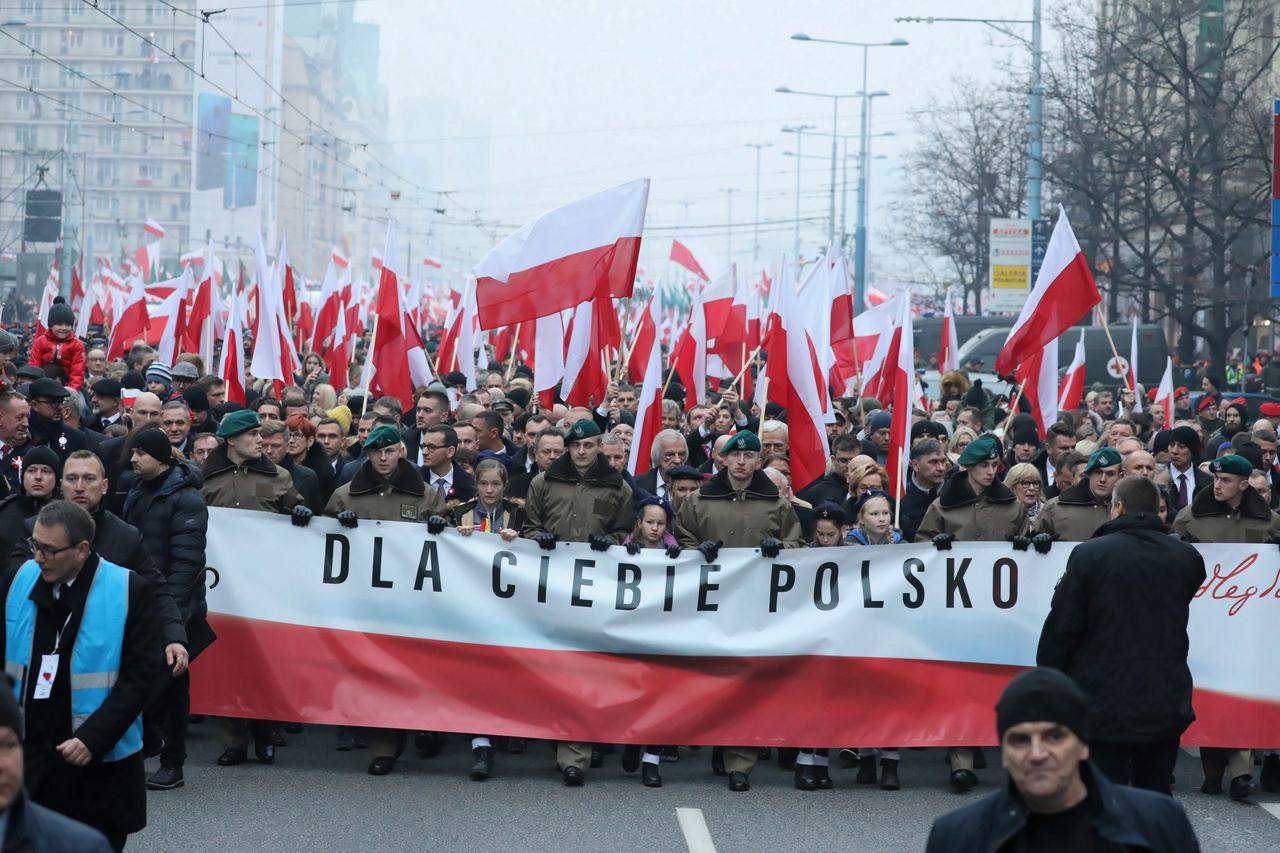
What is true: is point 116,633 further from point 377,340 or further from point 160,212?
point 160,212

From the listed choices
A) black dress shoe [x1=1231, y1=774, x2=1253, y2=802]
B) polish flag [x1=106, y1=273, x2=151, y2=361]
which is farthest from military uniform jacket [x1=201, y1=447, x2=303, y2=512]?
polish flag [x1=106, y1=273, x2=151, y2=361]

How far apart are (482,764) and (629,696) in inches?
29.2

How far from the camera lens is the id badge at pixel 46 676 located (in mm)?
5312

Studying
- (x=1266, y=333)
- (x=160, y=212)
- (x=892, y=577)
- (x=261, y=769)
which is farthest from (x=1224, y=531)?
(x=160, y=212)

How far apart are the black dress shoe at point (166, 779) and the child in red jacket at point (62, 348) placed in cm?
674

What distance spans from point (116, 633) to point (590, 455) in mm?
4138

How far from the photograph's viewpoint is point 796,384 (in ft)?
38.2

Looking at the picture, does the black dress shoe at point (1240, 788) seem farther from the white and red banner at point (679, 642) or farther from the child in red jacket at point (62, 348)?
the child in red jacket at point (62, 348)

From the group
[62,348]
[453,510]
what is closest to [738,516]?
[453,510]

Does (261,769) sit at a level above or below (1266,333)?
below

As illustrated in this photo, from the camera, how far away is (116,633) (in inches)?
213

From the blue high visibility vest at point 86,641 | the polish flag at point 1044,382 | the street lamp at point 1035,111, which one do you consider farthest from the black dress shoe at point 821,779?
the street lamp at point 1035,111

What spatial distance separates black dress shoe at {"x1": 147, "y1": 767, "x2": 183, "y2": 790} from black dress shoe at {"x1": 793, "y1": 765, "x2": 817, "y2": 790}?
2759 millimetres

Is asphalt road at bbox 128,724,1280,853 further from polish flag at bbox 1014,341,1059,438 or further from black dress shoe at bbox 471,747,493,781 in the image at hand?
polish flag at bbox 1014,341,1059,438
